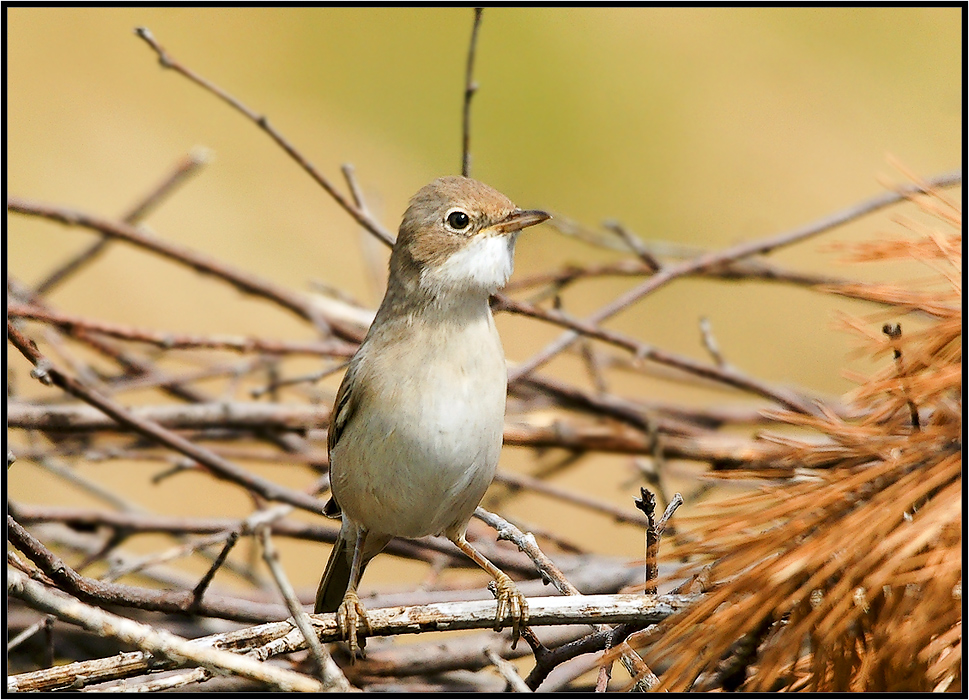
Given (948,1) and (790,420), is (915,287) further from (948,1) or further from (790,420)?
(948,1)

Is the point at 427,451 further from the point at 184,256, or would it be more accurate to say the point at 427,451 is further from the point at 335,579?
the point at 184,256

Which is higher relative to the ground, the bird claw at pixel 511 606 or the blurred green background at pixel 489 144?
the blurred green background at pixel 489 144

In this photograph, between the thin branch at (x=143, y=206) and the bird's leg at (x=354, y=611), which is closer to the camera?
the bird's leg at (x=354, y=611)

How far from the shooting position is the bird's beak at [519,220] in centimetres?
250

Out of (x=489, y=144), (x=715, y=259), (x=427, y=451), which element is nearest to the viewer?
(x=427, y=451)

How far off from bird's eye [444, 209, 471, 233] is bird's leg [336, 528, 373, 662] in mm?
932

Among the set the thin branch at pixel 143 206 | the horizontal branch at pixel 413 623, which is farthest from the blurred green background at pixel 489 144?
the horizontal branch at pixel 413 623

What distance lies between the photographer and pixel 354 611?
7.40 feet

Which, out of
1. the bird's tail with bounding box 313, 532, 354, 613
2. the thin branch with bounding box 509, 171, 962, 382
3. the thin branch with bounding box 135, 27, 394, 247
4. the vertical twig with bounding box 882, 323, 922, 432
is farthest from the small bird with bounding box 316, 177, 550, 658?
the vertical twig with bounding box 882, 323, 922, 432

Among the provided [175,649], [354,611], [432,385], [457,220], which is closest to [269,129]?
[457,220]

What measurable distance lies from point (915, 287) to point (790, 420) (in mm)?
356

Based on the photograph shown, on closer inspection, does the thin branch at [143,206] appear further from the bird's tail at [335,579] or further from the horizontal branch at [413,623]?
the horizontal branch at [413,623]

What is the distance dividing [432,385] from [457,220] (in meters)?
0.50

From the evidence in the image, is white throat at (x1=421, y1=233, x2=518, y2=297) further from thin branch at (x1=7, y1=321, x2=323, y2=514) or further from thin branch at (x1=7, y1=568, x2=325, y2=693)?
thin branch at (x1=7, y1=568, x2=325, y2=693)
